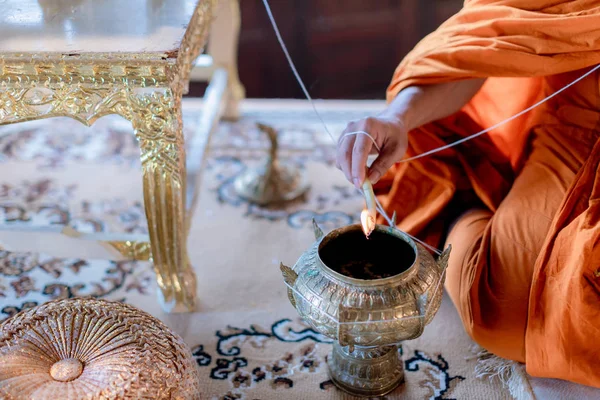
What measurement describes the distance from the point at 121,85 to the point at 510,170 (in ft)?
2.62

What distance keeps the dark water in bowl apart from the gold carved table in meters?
0.32

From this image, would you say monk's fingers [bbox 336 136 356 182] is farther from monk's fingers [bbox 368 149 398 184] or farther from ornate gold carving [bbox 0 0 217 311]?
ornate gold carving [bbox 0 0 217 311]

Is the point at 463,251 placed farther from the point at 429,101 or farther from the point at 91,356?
Result: the point at 91,356

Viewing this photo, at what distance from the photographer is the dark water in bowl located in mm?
1166

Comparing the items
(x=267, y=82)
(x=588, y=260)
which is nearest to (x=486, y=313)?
(x=588, y=260)

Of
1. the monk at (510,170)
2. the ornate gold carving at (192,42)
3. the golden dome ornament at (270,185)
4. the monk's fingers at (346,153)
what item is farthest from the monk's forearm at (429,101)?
the golden dome ornament at (270,185)

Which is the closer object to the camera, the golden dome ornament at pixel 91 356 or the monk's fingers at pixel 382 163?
the golden dome ornament at pixel 91 356

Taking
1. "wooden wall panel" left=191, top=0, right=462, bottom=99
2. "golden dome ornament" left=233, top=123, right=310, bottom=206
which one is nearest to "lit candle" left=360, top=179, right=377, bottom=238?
"golden dome ornament" left=233, top=123, right=310, bottom=206

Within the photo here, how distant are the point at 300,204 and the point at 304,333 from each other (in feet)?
1.65

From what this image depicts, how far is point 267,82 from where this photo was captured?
2768mm

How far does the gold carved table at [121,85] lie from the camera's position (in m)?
1.13

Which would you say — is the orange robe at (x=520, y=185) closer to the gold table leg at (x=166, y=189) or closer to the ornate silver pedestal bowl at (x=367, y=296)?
the ornate silver pedestal bowl at (x=367, y=296)

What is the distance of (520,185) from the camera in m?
1.32

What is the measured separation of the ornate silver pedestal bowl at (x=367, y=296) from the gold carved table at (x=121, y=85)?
318mm
